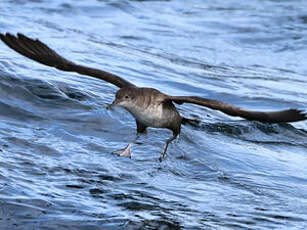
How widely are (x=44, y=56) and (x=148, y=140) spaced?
2.01 metres

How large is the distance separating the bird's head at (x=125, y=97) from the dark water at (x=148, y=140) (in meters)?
0.80

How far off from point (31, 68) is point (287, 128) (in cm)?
397

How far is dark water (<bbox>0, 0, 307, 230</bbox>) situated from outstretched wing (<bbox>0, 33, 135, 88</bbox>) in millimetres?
932

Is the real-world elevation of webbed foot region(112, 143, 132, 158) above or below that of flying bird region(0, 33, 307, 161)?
below

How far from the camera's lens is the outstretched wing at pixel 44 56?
25.0ft

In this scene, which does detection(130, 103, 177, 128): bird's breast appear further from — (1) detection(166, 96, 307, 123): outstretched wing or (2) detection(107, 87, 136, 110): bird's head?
(1) detection(166, 96, 307, 123): outstretched wing

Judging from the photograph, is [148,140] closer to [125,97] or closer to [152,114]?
[152,114]

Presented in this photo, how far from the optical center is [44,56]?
783 cm

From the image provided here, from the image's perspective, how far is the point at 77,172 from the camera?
7.55 m

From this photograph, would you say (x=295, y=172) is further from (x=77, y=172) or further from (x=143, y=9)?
(x=143, y=9)

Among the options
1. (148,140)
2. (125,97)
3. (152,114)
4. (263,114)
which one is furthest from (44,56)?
(263,114)

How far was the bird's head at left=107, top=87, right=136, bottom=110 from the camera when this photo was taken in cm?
721

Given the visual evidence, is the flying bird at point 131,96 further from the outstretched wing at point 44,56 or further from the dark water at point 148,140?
the dark water at point 148,140

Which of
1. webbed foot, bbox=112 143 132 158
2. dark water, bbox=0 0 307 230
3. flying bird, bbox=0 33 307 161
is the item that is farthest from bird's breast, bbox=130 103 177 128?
dark water, bbox=0 0 307 230
